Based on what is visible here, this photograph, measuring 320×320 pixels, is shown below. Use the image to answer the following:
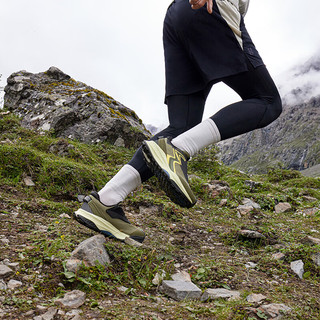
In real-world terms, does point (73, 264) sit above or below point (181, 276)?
above

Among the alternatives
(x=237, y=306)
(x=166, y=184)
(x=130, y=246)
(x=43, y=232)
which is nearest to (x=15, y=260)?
(x=43, y=232)

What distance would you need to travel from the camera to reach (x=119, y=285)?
220cm

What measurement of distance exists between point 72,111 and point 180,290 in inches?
300

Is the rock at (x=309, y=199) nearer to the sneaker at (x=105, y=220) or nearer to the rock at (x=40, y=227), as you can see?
the sneaker at (x=105, y=220)

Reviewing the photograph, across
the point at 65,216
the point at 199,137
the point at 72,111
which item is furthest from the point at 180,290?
the point at 72,111

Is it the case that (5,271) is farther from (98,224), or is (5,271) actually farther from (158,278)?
(158,278)

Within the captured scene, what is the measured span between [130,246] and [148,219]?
1416mm

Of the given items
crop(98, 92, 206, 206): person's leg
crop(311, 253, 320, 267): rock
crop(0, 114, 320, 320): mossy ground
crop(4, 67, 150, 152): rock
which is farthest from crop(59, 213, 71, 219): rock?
crop(4, 67, 150, 152): rock

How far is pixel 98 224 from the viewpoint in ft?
9.28

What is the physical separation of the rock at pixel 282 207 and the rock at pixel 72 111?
4.21 m

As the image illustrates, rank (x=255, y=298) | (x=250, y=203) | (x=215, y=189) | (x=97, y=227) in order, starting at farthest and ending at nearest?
(x=215, y=189), (x=250, y=203), (x=97, y=227), (x=255, y=298)

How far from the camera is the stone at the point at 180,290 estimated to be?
2.14 m

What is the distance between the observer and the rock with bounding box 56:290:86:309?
1797 mm

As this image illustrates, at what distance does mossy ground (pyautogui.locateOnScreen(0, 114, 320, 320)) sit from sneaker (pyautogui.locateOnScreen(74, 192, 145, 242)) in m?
0.13
